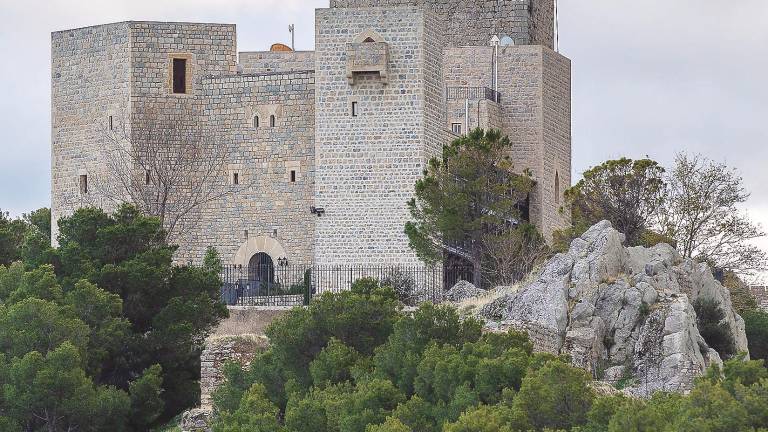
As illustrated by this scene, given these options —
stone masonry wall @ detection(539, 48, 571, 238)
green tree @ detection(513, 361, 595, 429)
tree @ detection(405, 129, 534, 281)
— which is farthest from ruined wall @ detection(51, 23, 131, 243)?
green tree @ detection(513, 361, 595, 429)

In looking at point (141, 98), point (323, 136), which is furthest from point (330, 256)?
point (141, 98)

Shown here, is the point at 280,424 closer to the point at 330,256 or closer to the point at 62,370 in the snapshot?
the point at 62,370

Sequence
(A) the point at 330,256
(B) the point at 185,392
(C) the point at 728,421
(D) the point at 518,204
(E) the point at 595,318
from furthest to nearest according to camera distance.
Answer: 1. (D) the point at 518,204
2. (A) the point at 330,256
3. (B) the point at 185,392
4. (E) the point at 595,318
5. (C) the point at 728,421

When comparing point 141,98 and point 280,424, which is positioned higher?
point 141,98

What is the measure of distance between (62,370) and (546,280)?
8559 mm

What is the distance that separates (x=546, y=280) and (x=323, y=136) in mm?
10139

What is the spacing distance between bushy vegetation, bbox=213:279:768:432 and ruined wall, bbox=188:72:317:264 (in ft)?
26.2

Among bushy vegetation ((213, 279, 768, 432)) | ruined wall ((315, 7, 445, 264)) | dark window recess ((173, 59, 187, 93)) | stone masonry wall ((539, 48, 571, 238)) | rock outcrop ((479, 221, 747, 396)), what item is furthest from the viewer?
stone masonry wall ((539, 48, 571, 238))

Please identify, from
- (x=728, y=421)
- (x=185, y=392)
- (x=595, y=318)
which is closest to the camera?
(x=728, y=421)

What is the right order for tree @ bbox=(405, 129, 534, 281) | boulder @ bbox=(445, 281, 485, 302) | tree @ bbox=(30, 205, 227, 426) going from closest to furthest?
tree @ bbox=(30, 205, 227, 426)
boulder @ bbox=(445, 281, 485, 302)
tree @ bbox=(405, 129, 534, 281)

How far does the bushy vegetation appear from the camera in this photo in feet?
109

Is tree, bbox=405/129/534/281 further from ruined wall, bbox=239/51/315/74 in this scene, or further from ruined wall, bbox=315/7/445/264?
ruined wall, bbox=239/51/315/74

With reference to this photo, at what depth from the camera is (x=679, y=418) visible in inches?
1275

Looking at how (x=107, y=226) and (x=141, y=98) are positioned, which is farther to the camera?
(x=141, y=98)
